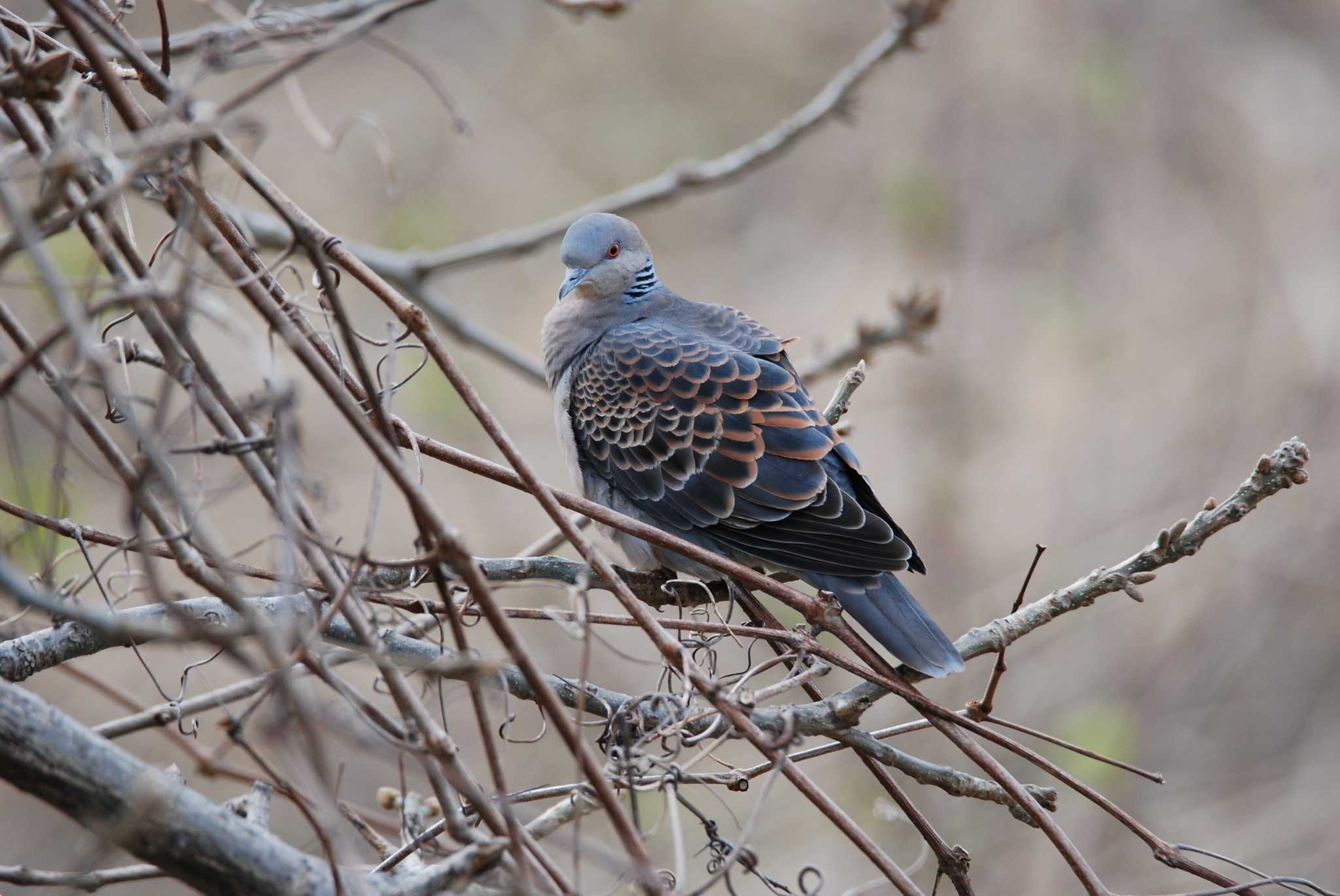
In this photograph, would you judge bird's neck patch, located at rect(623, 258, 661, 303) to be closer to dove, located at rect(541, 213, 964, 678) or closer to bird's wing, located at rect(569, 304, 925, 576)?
dove, located at rect(541, 213, 964, 678)

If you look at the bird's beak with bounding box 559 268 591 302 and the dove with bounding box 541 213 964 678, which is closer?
the dove with bounding box 541 213 964 678

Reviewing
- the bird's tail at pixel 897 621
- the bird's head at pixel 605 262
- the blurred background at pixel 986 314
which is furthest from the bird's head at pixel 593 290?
the blurred background at pixel 986 314

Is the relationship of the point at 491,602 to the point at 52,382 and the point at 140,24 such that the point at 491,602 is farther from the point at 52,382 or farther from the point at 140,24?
the point at 140,24

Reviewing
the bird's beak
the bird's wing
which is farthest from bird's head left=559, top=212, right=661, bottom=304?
the bird's wing

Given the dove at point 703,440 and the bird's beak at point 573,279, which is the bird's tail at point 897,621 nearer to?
the dove at point 703,440

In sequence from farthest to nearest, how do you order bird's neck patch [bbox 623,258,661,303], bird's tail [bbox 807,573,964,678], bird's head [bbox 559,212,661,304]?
bird's neck patch [bbox 623,258,661,303], bird's head [bbox 559,212,661,304], bird's tail [bbox 807,573,964,678]

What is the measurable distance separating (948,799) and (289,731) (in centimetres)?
521

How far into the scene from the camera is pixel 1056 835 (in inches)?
62.4

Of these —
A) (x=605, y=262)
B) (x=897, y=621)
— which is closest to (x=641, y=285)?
(x=605, y=262)

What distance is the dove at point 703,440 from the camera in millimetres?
2594

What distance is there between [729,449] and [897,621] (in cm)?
68

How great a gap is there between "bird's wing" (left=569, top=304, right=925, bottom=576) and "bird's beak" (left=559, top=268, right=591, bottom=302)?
20 cm

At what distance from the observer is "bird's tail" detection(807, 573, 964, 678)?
217cm

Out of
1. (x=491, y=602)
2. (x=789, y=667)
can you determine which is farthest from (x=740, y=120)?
(x=491, y=602)
